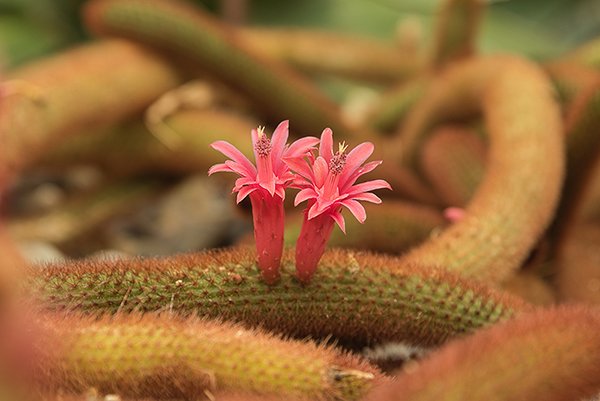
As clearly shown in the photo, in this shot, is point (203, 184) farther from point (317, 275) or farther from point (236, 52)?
point (317, 275)

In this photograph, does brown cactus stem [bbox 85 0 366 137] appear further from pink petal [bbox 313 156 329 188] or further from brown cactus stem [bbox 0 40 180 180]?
pink petal [bbox 313 156 329 188]

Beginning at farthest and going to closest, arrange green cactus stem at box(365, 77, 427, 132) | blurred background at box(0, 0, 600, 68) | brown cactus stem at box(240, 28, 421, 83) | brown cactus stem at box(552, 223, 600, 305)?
blurred background at box(0, 0, 600, 68) < brown cactus stem at box(240, 28, 421, 83) < green cactus stem at box(365, 77, 427, 132) < brown cactus stem at box(552, 223, 600, 305)

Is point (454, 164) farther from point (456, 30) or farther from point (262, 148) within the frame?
point (262, 148)

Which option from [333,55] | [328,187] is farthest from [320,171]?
[333,55]

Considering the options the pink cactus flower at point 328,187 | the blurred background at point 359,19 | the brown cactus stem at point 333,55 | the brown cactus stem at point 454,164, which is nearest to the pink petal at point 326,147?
the pink cactus flower at point 328,187

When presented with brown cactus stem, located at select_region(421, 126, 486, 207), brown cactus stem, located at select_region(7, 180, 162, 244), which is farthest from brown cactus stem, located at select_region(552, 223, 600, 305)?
brown cactus stem, located at select_region(7, 180, 162, 244)

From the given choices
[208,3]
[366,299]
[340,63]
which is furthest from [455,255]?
[208,3]
